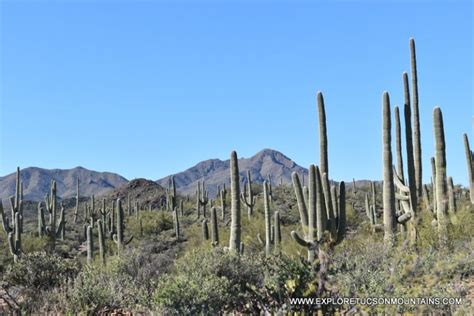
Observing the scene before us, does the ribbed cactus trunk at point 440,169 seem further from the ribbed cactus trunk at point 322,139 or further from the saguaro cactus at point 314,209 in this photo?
the saguaro cactus at point 314,209

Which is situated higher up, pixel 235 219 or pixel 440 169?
pixel 440 169

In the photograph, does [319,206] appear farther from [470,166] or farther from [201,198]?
[201,198]

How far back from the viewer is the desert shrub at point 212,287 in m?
8.07

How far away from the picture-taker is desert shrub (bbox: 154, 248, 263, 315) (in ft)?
26.5

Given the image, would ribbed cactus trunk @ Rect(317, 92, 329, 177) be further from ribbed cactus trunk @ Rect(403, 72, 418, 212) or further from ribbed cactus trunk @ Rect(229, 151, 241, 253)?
ribbed cactus trunk @ Rect(403, 72, 418, 212)

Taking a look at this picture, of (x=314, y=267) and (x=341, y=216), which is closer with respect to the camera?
(x=314, y=267)

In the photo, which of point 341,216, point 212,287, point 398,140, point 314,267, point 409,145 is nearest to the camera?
point 314,267

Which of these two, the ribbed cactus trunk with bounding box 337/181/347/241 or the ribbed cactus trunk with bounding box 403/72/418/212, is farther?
the ribbed cactus trunk with bounding box 403/72/418/212

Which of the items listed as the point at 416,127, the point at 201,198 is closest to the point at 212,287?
the point at 416,127

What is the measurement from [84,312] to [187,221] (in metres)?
28.3

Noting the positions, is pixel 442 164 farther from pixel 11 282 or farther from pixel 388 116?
pixel 11 282

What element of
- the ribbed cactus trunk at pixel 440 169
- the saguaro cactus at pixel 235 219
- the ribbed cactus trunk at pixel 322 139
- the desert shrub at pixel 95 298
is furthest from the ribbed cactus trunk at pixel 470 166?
the desert shrub at pixel 95 298

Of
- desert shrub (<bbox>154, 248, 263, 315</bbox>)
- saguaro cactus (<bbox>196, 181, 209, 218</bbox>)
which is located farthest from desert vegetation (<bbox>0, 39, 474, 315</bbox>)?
saguaro cactus (<bbox>196, 181, 209, 218</bbox>)

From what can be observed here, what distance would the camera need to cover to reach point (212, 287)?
834cm
